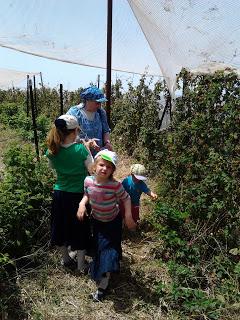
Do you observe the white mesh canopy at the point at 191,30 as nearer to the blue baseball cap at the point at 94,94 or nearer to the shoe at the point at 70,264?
the blue baseball cap at the point at 94,94

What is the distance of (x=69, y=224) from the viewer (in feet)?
10.7

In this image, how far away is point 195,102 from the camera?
4.52m

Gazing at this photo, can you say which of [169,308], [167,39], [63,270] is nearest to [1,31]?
[167,39]

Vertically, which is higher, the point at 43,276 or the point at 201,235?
the point at 201,235

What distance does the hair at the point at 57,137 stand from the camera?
3.14 metres

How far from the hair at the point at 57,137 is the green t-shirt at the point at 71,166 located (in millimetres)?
44

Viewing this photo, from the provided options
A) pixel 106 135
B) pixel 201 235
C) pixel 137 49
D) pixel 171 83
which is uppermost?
pixel 137 49

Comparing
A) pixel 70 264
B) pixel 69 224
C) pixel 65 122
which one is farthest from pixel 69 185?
pixel 70 264

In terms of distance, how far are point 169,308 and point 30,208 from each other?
1398 millimetres

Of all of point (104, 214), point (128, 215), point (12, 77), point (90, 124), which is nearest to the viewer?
point (128, 215)

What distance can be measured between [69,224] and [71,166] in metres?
0.46

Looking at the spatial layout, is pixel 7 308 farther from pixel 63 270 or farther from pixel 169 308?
pixel 169 308

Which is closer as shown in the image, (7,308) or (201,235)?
(7,308)

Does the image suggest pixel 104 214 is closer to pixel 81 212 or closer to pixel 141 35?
pixel 81 212
